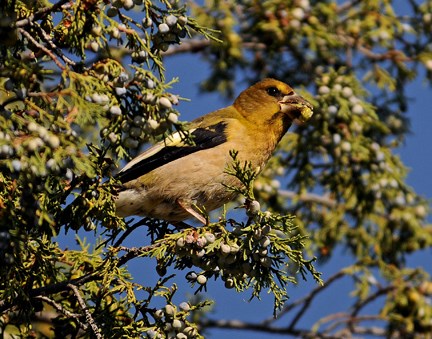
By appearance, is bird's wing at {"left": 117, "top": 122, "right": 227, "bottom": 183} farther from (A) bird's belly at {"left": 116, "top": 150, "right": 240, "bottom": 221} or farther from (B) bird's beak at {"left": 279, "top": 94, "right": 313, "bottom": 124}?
(B) bird's beak at {"left": 279, "top": 94, "right": 313, "bottom": 124}

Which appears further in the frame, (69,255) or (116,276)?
(69,255)

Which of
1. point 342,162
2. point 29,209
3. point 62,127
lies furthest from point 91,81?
point 342,162

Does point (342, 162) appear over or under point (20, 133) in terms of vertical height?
over

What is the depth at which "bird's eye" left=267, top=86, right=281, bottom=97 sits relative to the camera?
253 inches

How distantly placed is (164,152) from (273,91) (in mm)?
1218

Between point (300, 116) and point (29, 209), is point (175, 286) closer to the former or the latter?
point (29, 209)

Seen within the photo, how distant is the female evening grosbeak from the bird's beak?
0.29 m

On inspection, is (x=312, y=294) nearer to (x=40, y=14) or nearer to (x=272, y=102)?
(x=272, y=102)

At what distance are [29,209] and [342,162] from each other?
4.24 m

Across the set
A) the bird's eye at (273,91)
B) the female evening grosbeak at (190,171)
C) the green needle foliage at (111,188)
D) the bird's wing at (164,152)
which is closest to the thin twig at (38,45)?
the green needle foliage at (111,188)

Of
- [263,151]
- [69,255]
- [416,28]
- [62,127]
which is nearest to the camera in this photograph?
[62,127]

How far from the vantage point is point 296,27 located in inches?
309

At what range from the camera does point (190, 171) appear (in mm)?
5559

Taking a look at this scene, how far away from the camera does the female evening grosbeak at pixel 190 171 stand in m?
5.48
